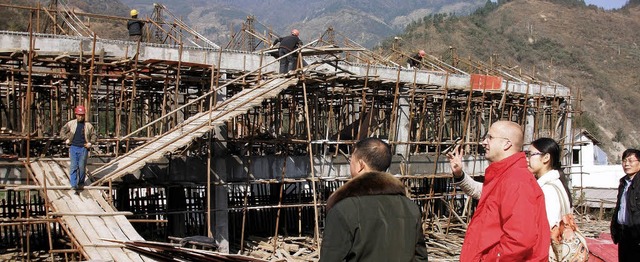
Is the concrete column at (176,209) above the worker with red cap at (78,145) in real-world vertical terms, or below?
below

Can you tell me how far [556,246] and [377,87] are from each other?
14.6 metres

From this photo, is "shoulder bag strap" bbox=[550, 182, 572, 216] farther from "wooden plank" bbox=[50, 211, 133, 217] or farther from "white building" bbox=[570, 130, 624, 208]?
"white building" bbox=[570, 130, 624, 208]

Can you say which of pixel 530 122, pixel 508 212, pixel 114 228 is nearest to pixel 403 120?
pixel 530 122

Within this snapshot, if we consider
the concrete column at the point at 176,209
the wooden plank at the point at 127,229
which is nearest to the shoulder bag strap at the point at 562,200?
the wooden plank at the point at 127,229

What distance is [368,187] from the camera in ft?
15.1

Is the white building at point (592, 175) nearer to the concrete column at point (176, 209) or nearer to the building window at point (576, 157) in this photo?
the building window at point (576, 157)

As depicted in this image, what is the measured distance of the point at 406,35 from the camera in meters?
75.0

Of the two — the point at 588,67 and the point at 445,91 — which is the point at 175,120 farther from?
the point at 588,67

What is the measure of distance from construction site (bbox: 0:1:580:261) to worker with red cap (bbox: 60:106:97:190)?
228mm

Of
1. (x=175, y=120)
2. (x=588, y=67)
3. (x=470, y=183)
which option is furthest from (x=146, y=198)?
(x=588, y=67)

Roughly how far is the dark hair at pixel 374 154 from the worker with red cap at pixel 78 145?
9.01 m

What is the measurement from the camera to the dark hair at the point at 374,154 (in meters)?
4.77

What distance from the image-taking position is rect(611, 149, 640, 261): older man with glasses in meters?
7.66

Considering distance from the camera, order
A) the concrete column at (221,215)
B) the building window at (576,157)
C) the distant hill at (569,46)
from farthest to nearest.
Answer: the distant hill at (569,46), the building window at (576,157), the concrete column at (221,215)
